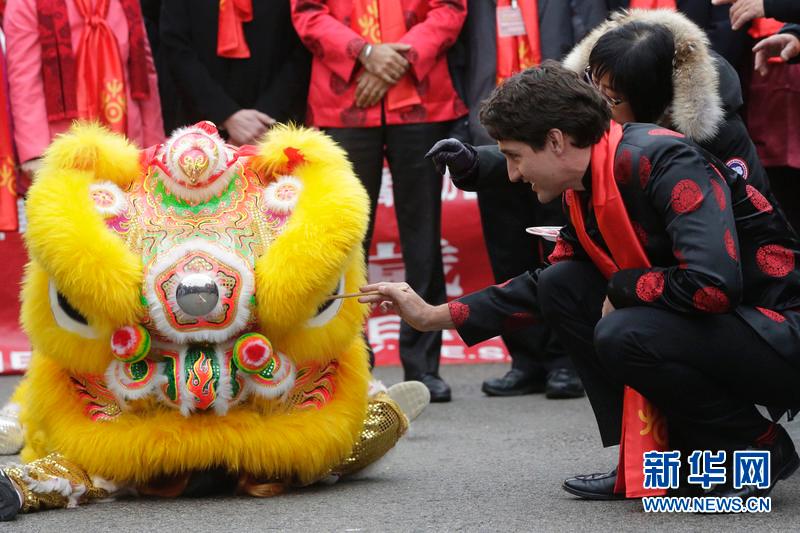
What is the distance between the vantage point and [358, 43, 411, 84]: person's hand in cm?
521

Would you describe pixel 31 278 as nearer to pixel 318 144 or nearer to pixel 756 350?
pixel 318 144

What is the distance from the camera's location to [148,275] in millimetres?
3381

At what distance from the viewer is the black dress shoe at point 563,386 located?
5312 mm

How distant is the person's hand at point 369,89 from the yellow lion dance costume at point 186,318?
5.39 ft

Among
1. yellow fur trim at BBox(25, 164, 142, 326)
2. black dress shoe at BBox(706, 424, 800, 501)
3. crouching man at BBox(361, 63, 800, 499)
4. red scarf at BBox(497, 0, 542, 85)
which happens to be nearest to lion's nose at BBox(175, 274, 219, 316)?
yellow fur trim at BBox(25, 164, 142, 326)

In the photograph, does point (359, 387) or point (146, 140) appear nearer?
point (359, 387)

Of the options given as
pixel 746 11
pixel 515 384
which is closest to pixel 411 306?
pixel 746 11

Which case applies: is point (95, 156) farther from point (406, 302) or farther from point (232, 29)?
point (232, 29)

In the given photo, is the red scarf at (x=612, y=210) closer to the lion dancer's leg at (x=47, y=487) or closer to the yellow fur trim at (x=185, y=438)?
the yellow fur trim at (x=185, y=438)

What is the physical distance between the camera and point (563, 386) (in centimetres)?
531

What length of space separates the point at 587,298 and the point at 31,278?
1484 millimetres

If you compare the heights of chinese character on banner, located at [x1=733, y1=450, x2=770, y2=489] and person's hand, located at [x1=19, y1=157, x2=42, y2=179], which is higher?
person's hand, located at [x1=19, y1=157, x2=42, y2=179]

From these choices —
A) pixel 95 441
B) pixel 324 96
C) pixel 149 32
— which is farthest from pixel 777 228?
pixel 149 32

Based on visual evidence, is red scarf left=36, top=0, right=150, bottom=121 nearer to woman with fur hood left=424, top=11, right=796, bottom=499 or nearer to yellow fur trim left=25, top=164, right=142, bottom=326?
yellow fur trim left=25, top=164, right=142, bottom=326
